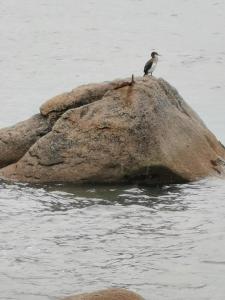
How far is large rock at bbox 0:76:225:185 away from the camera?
1183 cm

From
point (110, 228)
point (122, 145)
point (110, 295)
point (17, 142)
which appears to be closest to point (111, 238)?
point (110, 228)

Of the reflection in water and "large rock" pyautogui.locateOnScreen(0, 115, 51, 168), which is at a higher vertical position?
"large rock" pyautogui.locateOnScreen(0, 115, 51, 168)

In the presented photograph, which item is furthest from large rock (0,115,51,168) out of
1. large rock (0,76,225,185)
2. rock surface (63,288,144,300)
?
rock surface (63,288,144,300)

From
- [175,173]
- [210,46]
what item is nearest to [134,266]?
[175,173]

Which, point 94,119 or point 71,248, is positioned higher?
point 94,119

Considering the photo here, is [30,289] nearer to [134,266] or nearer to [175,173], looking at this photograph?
[134,266]

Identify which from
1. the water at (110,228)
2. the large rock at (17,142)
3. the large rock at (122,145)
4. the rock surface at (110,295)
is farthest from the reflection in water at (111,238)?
the large rock at (17,142)

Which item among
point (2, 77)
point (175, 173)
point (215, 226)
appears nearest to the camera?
point (215, 226)

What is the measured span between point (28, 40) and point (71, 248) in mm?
16098

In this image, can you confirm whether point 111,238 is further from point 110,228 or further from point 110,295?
point 110,295

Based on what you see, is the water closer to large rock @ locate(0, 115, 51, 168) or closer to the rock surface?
the rock surface

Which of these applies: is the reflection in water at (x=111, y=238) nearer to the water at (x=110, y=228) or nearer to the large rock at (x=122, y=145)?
the water at (x=110, y=228)

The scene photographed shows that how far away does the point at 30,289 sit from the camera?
8.07 metres

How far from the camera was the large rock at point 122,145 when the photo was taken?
38.8ft
